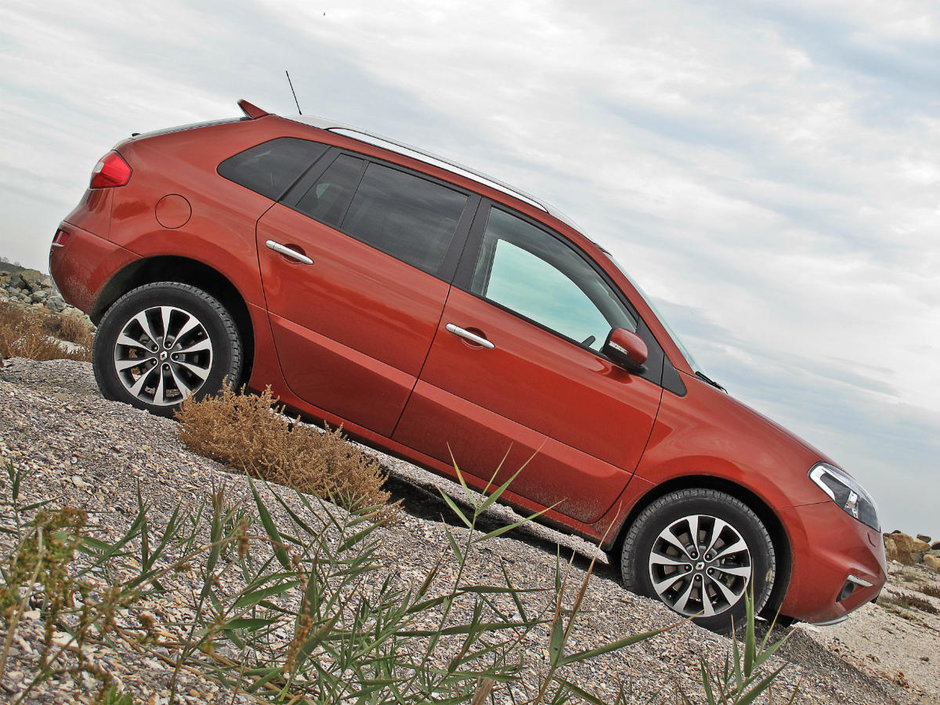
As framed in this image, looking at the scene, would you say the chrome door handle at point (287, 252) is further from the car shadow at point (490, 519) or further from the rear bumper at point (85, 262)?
the car shadow at point (490, 519)

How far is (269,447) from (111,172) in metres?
2.02

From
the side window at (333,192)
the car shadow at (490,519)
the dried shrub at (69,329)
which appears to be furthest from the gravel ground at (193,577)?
the dried shrub at (69,329)

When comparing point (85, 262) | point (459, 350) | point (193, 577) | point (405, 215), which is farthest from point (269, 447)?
point (193, 577)

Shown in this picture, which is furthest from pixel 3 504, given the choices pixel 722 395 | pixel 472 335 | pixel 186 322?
pixel 722 395

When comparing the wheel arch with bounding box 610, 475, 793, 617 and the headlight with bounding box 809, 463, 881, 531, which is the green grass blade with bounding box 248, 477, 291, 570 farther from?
the headlight with bounding box 809, 463, 881, 531

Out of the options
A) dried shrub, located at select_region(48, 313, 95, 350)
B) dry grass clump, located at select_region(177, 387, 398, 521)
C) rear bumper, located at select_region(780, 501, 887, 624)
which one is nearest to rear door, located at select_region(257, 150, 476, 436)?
dry grass clump, located at select_region(177, 387, 398, 521)

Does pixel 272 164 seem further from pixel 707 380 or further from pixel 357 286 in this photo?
pixel 707 380

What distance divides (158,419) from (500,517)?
8.40 feet

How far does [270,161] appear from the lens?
5.18 metres

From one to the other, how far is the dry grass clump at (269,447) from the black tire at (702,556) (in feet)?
4.84

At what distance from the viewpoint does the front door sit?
15.7 ft

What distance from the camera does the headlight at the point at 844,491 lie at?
15.8 feet

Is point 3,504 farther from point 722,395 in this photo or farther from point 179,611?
point 722,395

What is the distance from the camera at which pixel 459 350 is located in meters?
4.80
